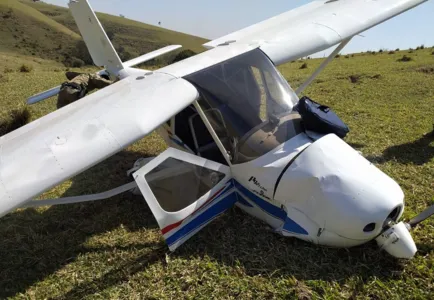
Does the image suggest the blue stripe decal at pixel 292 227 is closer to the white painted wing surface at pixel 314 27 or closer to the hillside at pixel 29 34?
the white painted wing surface at pixel 314 27

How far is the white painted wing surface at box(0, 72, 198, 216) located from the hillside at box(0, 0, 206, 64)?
5023cm

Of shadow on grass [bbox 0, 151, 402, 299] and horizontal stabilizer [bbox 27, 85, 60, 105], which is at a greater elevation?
horizontal stabilizer [bbox 27, 85, 60, 105]

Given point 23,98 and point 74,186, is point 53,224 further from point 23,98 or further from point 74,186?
point 23,98

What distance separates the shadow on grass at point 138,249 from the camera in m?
3.64

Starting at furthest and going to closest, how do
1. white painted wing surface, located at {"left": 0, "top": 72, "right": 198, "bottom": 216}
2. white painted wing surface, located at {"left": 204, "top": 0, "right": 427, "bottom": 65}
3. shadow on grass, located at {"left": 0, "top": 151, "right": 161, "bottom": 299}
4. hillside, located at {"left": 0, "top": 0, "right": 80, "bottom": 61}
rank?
hillside, located at {"left": 0, "top": 0, "right": 80, "bottom": 61}, white painted wing surface, located at {"left": 204, "top": 0, "right": 427, "bottom": 65}, shadow on grass, located at {"left": 0, "top": 151, "right": 161, "bottom": 299}, white painted wing surface, located at {"left": 0, "top": 72, "right": 198, "bottom": 216}

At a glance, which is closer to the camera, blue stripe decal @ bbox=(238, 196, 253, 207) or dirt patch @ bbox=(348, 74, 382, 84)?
blue stripe decal @ bbox=(238, 196, 253, 207)

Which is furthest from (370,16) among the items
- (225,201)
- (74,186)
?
(74,186)

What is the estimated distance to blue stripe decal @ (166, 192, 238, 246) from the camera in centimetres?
410

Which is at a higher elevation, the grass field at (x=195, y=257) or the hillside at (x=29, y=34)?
the grass field at (x=195, y=257)

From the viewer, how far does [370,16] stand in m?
6.80

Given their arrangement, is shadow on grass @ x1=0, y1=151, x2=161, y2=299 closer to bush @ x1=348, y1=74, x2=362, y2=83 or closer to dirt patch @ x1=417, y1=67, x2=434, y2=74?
bush @ x1=348, y1=74, x2=362, y2=83

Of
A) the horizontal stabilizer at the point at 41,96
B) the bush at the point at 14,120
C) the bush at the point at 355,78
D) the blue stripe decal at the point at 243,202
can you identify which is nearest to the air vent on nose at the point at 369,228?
the blue stripe decal at the point at 243,202

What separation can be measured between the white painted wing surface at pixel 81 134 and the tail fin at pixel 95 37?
3830 mm

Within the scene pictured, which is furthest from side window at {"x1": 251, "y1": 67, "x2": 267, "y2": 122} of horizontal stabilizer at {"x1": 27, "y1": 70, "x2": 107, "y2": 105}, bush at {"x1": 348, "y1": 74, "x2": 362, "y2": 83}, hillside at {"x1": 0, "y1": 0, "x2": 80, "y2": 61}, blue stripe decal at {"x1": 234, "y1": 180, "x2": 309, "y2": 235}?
hillside at {"x1": 0, "y1": 0, "x2": 80, "y2": 61}
